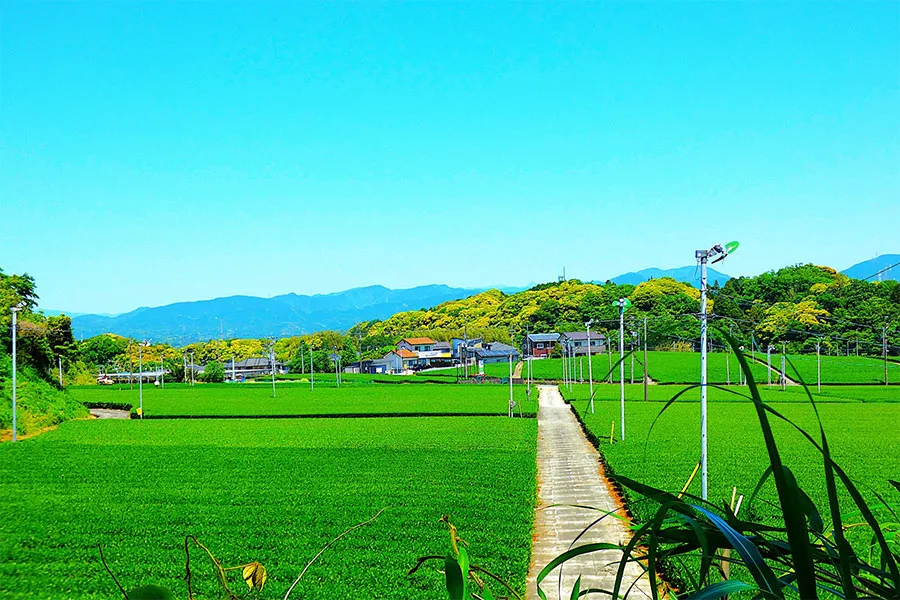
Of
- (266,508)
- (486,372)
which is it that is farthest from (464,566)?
(486,372)

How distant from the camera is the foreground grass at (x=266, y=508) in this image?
9438 millimetres

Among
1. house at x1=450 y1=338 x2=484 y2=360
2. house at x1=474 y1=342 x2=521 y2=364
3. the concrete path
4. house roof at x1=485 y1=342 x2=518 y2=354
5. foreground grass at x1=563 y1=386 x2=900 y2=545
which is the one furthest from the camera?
house at x1=450 y1=338 x2=484 y2=360

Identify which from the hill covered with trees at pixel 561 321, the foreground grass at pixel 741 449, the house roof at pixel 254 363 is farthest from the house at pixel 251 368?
the foreground grass at pixel 741 449

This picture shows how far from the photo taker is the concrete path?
9.23 meters

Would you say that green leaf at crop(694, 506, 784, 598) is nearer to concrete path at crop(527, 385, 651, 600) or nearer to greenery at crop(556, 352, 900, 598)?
greenery at crop(556, 352, 900, 598)

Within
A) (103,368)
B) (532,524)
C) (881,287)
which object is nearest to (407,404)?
(532,524)

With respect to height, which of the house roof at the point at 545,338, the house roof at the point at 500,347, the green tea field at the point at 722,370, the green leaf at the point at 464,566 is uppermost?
the green leaf at the point at 464,566

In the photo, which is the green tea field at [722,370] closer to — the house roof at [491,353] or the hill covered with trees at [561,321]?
the hill covered with trees at [561,321]

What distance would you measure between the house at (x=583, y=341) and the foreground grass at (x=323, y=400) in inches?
711

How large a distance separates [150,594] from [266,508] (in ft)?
46.7

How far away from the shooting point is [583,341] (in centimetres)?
7875

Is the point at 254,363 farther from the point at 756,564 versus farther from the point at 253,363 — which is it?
the point at 756,564

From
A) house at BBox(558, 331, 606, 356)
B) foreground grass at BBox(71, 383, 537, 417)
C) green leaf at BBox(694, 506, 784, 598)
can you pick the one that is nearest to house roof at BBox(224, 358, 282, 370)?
foreground grass at BBox(71, 383, 537, 417)

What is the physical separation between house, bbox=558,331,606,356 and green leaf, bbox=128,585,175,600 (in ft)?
221
